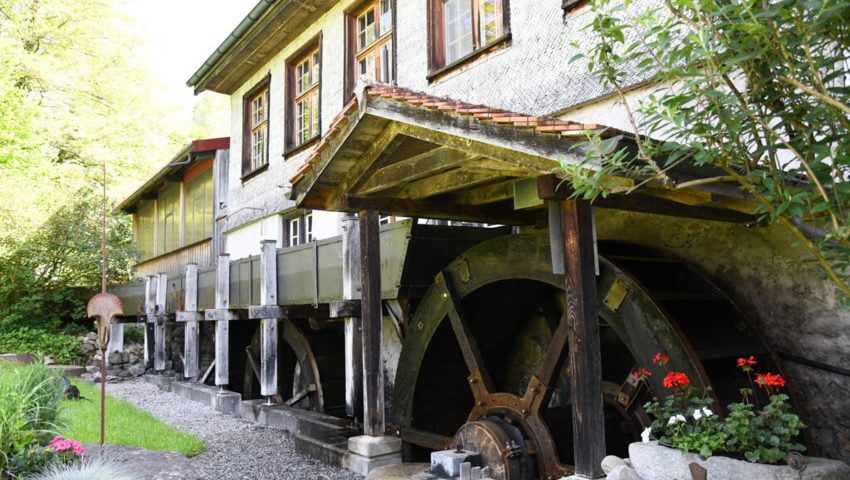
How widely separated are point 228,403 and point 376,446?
559cm

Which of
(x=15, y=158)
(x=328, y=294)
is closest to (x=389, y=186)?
(x=328, y=294)

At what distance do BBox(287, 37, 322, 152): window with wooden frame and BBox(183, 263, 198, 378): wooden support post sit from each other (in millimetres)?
3251

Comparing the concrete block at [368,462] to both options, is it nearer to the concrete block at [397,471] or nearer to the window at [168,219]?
the concrete block at [397,471]

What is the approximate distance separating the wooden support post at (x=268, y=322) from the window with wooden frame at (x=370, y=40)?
257cm

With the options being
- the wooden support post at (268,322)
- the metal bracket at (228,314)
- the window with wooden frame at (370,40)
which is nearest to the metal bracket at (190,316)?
the metal bracket at (228,314)

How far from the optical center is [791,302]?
4.54 meters

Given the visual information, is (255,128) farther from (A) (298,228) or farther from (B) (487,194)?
(B) (487,194)

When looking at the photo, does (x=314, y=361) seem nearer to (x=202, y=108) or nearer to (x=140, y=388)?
(x=140, y=388)

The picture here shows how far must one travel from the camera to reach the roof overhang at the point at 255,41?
10.4 meters

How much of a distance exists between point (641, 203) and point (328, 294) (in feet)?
15.7

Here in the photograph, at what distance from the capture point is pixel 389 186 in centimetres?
546

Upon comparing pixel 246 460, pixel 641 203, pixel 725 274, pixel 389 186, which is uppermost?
pixel 389 186

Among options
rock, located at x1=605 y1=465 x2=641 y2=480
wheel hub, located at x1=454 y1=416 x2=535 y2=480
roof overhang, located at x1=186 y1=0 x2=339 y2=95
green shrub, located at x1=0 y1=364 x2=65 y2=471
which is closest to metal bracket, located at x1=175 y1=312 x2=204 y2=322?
roof overhang, located at x1=186 y1=0 x2=339 y2=95

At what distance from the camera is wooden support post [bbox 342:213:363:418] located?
746cm
